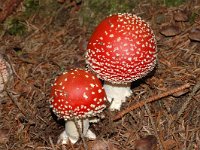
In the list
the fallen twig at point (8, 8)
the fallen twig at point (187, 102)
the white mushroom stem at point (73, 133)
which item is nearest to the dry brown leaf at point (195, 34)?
the fallen twig at point (187, 102)

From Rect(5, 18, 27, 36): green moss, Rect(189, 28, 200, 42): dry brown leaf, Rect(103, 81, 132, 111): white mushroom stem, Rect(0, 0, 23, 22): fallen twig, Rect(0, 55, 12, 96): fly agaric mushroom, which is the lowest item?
Rect(103, 81, 132, 111): white mushroom stem

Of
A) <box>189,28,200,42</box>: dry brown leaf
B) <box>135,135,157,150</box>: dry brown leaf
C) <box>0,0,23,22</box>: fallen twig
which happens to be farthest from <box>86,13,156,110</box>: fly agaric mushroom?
<box>0,0,23,22</box>: fallen twig

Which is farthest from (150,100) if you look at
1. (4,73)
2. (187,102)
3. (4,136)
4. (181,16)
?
(4,73)

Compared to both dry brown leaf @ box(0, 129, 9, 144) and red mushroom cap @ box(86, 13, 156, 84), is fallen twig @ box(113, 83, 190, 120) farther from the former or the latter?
dry brown leaf @ box(0, 129, 9, 144)

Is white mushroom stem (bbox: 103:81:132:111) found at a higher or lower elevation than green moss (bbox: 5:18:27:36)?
lower

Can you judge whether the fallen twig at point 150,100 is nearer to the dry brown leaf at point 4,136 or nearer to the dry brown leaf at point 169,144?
the dry brown leaf at point 169,144

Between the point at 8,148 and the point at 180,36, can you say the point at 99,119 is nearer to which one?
the point at 8,148

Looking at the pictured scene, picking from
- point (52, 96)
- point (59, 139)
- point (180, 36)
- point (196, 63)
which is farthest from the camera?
point (180, 36)

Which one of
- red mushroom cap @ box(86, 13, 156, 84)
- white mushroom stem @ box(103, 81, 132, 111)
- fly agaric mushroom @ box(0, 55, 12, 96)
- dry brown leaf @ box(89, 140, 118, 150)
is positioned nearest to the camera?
red mushroom cap @ box(86, 13, 156, 84)

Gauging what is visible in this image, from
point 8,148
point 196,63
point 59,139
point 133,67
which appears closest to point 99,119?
point 59,139
